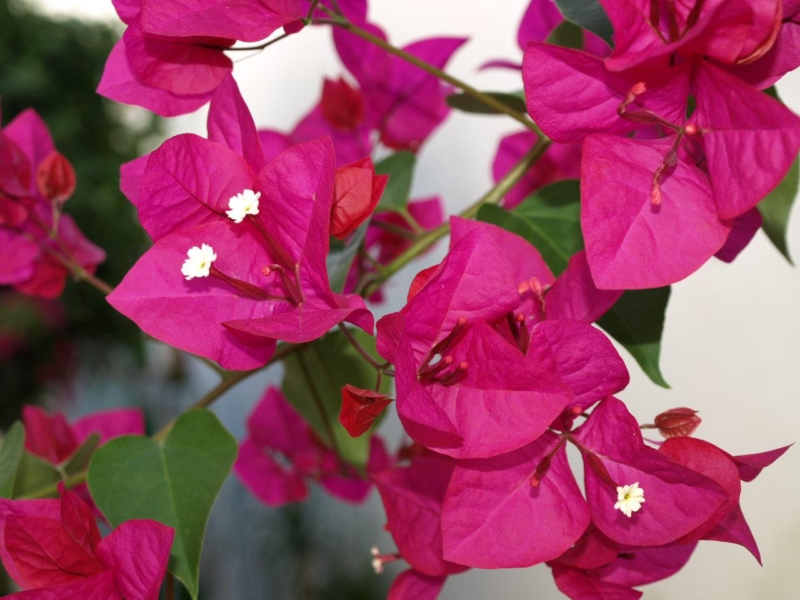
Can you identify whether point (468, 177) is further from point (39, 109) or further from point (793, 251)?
point (39, 109)

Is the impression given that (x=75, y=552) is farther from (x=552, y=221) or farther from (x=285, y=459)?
(x=285, y=459)

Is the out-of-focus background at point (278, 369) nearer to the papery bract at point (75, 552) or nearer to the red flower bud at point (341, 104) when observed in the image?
the red flower bud at point (341, 104)

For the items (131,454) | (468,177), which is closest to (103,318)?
(468,177)

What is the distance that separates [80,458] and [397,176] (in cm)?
29

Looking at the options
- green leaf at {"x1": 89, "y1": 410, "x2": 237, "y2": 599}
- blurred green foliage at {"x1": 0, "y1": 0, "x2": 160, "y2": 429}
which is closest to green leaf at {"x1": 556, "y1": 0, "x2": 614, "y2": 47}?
green leaf at {"x1": 89, "y1": 410, "x2": 237, "y2": 599}

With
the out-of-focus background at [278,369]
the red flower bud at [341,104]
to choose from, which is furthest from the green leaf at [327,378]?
the out-of-focus background at [278,369]

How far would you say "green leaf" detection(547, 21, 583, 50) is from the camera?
17.1 inches

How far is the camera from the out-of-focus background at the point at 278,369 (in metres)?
0.71

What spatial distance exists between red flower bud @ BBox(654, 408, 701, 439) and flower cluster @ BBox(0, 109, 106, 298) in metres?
0.41

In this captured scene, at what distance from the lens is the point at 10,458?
0.39 m

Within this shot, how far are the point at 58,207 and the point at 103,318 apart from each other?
127 centimetres

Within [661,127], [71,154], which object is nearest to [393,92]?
[661,127]

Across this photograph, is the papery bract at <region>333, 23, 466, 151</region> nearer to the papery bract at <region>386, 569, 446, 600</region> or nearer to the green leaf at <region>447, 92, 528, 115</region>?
the green leaf at <region>447, 92, 528, 115</region>

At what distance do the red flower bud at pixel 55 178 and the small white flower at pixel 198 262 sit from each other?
9.0 inches
